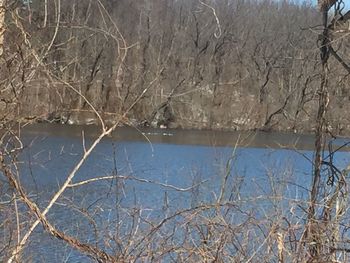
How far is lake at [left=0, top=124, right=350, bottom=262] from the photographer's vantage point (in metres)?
4.42

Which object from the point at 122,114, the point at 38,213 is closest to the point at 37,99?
the point at 122,114

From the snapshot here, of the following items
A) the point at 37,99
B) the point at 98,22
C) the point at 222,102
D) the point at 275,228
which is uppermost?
the point at 98,22

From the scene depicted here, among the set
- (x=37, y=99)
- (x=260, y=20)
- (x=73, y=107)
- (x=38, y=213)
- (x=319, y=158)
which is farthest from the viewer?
(x=260, y=20)

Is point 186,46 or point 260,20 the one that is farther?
point 260,20

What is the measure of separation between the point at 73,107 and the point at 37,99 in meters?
1.00

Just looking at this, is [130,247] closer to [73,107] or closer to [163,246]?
[163,246]

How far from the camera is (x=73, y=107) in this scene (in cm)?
386

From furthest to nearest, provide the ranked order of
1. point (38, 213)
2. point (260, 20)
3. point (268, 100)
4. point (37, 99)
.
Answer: point (260, 20), point (268, 100), point (37, 99), point (38, 213)

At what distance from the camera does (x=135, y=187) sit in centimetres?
1112

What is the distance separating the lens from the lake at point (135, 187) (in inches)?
174

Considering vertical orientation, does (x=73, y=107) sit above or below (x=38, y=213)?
above

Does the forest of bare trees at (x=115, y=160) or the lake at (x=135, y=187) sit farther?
the lake at (x=135, y=187)

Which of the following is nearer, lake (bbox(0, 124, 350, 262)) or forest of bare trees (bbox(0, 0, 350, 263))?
forest of bare trees (bbox(0, 0, 350, 263))

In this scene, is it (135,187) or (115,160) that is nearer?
(115,160)
